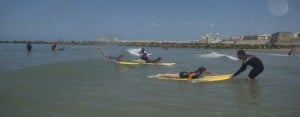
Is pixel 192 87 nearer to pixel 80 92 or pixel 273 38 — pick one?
pixel 80 92

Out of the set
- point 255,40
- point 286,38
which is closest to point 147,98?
point 286,38

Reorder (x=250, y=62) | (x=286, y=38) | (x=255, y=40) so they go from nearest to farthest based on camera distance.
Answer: (x=250, y=62) < (x=286, y=38) < (x=255, y=40)

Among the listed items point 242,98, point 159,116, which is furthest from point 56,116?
point 242,98

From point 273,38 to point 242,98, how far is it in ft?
361

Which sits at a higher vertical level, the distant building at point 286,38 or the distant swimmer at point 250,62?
the distant building at point 286,38

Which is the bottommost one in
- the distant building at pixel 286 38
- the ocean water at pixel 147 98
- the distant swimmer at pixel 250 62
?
the ocean water at pixel 147 98

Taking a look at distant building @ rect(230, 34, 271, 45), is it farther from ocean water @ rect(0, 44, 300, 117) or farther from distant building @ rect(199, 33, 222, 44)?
ocean water @ rect(0, 44, 300, 117)

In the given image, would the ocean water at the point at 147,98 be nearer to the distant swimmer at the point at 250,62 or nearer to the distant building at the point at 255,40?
the distant swimmer at the point at 250,62

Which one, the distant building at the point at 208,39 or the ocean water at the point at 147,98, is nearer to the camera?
the ocean water at the point at 147,98

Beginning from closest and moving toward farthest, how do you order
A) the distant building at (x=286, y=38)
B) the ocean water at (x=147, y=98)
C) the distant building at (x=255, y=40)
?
1. the ocean water at (x=147, y=98)
2. the distant building at (x=286, y=38)
3. the distant building at (x=255, y=40)

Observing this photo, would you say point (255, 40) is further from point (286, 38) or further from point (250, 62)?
point (250, 62)

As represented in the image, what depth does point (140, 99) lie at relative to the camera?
37.1 feet

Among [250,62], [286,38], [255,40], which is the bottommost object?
[250,62]

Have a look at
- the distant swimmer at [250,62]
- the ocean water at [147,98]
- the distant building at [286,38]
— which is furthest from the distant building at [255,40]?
the ocean water at [147,98]
